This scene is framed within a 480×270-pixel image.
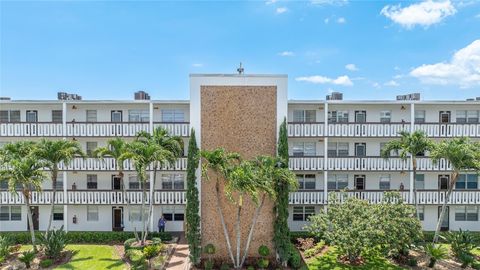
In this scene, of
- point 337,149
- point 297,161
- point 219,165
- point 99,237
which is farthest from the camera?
point 337,149

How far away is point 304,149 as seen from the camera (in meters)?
25.7

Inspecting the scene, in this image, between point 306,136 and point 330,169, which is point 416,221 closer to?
point 330,169

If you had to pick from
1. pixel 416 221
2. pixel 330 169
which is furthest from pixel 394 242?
pixel 330 169

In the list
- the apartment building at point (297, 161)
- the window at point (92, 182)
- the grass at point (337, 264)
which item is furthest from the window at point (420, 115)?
the window at point (92, 182)

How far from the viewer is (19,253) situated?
68.7 feet

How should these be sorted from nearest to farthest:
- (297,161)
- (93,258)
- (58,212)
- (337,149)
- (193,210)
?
1. (193,210)
2. (93,258)
3. (297,161)
4. (58,212)
5. (337,149)

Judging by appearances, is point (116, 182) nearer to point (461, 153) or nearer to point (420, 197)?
point (420, 197)

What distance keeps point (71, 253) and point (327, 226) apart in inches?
711

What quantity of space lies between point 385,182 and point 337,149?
5.10 m

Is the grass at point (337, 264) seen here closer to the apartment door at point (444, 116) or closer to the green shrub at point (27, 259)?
the apartment door at point (444, 116)

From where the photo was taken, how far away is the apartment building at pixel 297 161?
24.2 m

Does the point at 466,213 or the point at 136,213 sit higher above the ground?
the point at 466,213

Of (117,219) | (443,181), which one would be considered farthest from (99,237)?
(443,181)

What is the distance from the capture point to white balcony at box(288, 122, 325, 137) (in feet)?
78.5
